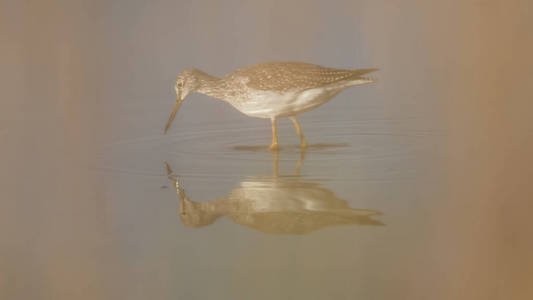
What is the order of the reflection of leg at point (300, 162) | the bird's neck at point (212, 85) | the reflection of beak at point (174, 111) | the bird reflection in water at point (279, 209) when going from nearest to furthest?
1. the bird reflection in water at point (279, 209)
2. the reflection of leg at point (300, 162)
3. the bird's neck at point (212, 85)
4. the reflection of beak at point (174, 111)

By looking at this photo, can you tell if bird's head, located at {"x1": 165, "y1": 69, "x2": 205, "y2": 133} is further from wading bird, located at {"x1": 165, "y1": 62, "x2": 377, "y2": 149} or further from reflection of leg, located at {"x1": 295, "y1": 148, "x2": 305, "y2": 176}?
reflection of leg, located at {"x1": 295, "y1": 148, "x2": 305, "y2": 176}

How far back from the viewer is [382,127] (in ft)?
12.1

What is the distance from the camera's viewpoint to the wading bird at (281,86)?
3.19m

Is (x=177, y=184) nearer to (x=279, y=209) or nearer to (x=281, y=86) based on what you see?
(x=279, y=209)

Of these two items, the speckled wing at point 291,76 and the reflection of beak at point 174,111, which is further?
the reflection of beak at point 174,111

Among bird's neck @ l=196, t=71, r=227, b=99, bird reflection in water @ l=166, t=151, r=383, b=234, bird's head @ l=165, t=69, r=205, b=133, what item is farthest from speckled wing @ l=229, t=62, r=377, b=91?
bird reflection in water @ l=166, t=151, r=383, b=234

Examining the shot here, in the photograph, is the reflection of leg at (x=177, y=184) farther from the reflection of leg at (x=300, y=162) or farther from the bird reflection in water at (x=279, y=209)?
the reflection of leg at (x=300, y=162)

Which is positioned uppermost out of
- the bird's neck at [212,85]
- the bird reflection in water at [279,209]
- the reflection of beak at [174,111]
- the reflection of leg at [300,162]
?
the bird's neck at [212,85]

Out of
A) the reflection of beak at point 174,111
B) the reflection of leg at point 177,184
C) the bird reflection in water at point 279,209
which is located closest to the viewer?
the bird reflection in water at point 279,209

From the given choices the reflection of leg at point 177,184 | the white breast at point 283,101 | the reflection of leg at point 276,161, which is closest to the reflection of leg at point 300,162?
the reflection of leg at point 276,161

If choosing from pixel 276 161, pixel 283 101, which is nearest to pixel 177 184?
pixel 276 161

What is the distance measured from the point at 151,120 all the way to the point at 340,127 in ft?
3.89

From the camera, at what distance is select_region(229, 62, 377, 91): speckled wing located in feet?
10.4

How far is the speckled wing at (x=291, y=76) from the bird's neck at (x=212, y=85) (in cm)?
13
